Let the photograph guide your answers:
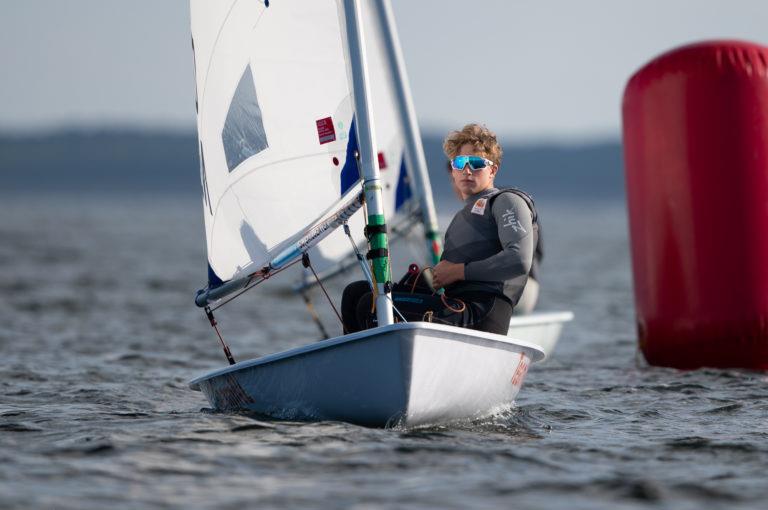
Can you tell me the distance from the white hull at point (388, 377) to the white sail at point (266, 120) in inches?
37.4

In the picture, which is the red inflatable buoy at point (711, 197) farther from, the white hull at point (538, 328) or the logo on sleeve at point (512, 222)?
the logo on sleeve at point (512, 222)

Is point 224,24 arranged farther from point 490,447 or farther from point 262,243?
point 490,447

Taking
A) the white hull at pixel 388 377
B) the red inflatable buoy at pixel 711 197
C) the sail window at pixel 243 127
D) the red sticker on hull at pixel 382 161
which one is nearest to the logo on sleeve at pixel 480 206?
the white hull at pixel 388 377

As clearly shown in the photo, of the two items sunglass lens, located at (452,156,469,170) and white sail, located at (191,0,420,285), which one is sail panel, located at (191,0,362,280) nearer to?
white sail, located at (191,0,420,285)

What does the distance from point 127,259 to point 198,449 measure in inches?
968

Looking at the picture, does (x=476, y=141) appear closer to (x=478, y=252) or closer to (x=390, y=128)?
(x=478, y=252)

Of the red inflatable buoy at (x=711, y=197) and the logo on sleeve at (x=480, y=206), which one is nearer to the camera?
the logo on sleeve at (x=480, y=206)

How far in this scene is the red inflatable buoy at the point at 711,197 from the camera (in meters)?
7.77

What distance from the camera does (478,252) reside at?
18.1 feet

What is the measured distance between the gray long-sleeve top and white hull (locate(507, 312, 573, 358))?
11.3 feet

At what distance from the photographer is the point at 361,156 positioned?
18.3 ft

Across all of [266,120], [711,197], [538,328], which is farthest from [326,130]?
[538,328]

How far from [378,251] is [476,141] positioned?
0.75 m

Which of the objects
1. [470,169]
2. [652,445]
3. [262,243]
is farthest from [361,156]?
[652,445]
